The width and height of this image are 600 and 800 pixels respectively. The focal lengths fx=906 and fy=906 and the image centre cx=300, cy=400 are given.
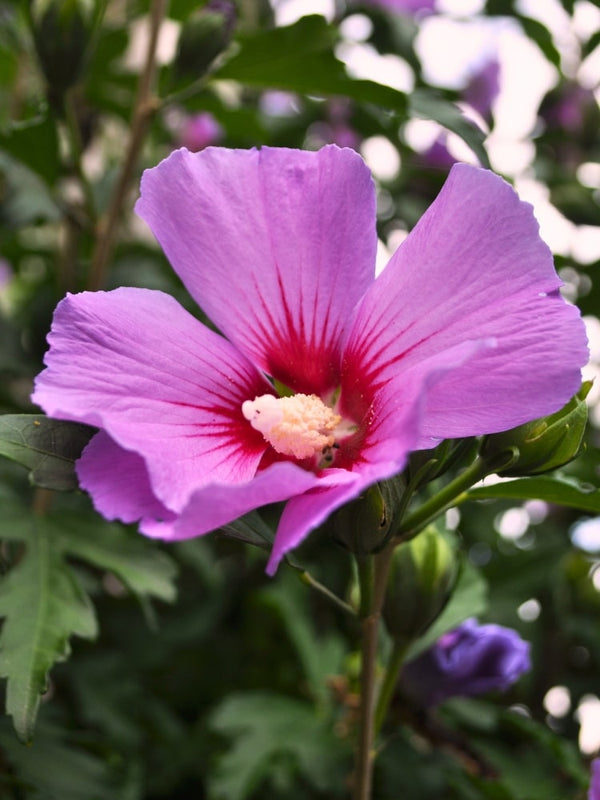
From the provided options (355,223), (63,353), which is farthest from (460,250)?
(63,353)

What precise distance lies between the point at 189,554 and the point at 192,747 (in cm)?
21

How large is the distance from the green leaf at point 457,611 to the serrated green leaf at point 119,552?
20cm

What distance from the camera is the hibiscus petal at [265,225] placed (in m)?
0.47

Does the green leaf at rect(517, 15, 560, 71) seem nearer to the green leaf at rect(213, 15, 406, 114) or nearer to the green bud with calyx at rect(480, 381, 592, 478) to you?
the green leaf at rect(213, 15, 406, 114)

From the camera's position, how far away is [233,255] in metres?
0.48

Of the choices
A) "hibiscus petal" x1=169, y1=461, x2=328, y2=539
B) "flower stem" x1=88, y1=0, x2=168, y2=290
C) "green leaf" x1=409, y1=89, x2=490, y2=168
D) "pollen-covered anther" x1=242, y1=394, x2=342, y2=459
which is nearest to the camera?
"hibiscus petal" x1=169, y1=461, x2=328, y2=539

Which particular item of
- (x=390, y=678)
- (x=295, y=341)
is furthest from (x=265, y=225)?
(x=390, y=678)

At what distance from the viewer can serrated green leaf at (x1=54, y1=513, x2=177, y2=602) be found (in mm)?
706

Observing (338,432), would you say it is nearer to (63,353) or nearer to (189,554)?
(63,353)

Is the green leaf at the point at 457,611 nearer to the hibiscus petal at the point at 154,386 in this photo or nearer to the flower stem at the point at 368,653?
the flower stem at the point at 368,653

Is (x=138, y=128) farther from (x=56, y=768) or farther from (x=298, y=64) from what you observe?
(x=56, y=768)

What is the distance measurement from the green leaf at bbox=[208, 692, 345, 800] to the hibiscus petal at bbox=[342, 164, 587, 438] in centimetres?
55

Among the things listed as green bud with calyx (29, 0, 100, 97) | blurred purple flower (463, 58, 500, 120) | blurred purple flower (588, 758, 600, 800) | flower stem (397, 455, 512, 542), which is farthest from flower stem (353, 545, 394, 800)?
blurred purple flower (463, 58, 500, 120)

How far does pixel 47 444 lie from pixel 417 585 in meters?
0.25
